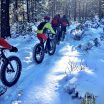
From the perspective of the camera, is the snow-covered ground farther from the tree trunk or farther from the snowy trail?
the tree trunk

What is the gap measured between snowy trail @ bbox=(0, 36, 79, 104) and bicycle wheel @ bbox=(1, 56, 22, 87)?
6.6 inches

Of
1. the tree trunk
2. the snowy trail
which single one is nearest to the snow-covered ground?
the snowy trail

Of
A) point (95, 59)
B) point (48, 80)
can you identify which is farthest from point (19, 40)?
point (48, 80)

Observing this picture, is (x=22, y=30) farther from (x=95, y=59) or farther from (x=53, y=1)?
(x=53, y=1)

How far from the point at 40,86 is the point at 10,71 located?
34.4 inches

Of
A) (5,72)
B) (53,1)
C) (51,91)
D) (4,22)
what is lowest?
(51,91)

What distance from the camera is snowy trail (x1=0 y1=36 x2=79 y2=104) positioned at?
21.5ft

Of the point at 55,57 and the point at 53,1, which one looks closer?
the point at 55,57

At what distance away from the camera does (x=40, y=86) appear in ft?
24.8

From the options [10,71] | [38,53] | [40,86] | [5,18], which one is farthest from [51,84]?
[5,18]

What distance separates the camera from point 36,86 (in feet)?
25.0

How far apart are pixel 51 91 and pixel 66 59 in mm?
4665

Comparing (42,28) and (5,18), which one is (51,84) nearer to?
(42,28)

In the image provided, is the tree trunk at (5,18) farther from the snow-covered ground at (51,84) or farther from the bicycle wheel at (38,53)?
the snow-covered ground at (51,84)
